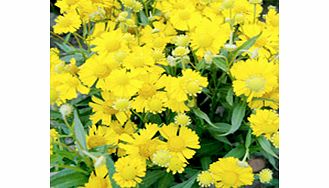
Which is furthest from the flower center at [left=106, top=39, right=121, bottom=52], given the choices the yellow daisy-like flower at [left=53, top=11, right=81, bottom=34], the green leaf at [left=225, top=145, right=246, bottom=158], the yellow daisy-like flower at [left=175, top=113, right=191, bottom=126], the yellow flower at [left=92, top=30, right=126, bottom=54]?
the green leaf at [left=225, top=145, right=246, bottom=158]

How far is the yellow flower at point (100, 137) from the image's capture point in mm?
1019

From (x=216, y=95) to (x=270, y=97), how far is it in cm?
13

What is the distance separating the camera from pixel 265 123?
0.99 m

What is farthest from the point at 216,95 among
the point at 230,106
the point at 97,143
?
the point at 97,143

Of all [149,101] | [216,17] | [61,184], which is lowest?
[61,184]

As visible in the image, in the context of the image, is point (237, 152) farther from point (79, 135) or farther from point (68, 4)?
point (68, 4)

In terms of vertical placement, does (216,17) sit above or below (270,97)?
above

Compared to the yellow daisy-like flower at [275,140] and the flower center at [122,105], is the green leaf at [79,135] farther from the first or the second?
the yellow daisy-like flower at [275,140]

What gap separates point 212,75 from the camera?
110 cm

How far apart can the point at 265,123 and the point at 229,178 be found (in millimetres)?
126

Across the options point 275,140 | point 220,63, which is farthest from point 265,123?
point 220,63

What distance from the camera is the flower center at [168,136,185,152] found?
0.99 metres

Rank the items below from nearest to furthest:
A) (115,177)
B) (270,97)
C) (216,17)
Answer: (115,177) < (270,97) < (216,17)

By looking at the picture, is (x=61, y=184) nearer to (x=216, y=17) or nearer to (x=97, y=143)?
(x=97, y=143)
